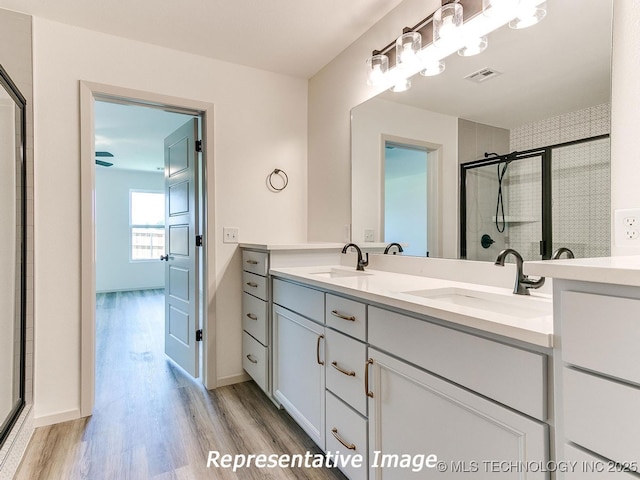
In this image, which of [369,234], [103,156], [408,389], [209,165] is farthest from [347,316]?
[103,156]

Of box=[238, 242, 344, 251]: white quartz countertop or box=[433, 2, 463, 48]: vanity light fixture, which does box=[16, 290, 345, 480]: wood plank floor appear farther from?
box=[433, 2, 463, 48]: vanity light fixture

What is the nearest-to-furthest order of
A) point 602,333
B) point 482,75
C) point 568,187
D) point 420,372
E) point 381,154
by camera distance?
point 602,333
point 420,372
point 568,187
point 482,75
point 381,154

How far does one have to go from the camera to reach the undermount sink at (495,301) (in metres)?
1.13

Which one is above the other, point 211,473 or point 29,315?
point 29,315

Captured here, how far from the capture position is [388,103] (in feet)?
6.61

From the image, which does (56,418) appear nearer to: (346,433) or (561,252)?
(346,433)

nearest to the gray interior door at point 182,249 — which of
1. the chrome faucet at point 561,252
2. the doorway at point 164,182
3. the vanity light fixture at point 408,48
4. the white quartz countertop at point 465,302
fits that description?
the doorway at point 164,182

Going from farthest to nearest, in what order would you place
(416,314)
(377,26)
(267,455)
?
(377,26) → (267,455) → (416,314)

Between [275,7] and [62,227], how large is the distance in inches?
71.0

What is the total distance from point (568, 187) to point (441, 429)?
0.95 metres

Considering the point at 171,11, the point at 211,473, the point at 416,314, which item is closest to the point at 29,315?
the point at 211,473

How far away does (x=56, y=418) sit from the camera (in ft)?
6.55

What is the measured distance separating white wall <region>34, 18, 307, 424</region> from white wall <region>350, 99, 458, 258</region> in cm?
72

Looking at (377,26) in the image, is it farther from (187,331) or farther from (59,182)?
(187,331)
